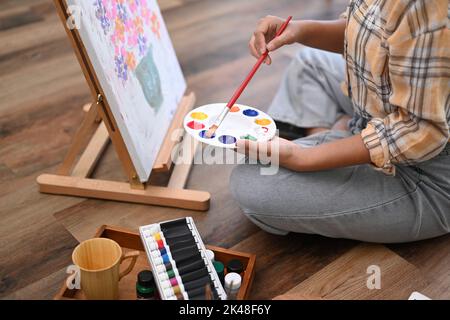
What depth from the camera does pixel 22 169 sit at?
143cm

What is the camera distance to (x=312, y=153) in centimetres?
112

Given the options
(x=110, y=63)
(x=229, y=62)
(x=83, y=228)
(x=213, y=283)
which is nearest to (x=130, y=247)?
(x=83, y=228)

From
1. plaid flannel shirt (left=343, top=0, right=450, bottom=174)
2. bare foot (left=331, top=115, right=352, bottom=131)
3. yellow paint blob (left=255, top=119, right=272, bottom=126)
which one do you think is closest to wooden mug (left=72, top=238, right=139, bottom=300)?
yellow paint blob (left=255, top=119, right=272, bottom=126)

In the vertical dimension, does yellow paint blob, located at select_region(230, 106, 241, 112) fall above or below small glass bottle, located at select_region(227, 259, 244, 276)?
above

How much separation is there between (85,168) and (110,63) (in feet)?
1.17

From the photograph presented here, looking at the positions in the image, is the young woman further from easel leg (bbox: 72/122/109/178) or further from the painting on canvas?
easel leg (bbox: 72/122/109/178)

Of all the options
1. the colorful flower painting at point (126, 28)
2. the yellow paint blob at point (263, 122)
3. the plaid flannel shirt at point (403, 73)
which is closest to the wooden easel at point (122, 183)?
the colorful flower painting at point (126, 28)

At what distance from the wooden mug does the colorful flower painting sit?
386 millimetres

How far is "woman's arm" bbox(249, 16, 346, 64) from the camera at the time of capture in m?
1.23

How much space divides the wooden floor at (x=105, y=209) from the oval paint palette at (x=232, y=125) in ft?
0.79

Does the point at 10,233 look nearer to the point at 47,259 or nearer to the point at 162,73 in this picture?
the point at 47,259

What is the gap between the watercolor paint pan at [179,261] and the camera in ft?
3.26

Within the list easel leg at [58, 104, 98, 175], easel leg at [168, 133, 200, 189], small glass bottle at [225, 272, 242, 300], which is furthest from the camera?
easel leg at [168, 133, 200, 189]

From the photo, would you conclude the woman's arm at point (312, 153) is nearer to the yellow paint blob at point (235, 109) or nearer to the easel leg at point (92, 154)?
the yellow paint blob at point (235, 109)
